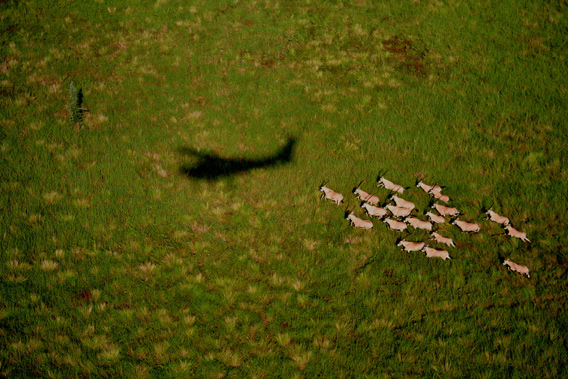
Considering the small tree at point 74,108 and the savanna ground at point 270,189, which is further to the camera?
the small tree at point 74,108

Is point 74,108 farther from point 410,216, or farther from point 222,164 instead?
point 410,216

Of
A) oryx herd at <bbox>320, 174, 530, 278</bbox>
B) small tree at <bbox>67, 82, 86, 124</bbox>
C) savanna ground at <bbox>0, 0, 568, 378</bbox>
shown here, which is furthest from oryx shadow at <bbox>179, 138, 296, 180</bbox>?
small tree at <bbox>67, 82, 86, 124</bbox>

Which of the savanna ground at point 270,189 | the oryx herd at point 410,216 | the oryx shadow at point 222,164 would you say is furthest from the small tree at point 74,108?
the oryx herd at point 410,216

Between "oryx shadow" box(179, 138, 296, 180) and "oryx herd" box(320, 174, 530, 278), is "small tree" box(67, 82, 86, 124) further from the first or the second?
"oryx herd" box(320, 174, 530, 278)

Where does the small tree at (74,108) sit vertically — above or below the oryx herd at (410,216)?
above

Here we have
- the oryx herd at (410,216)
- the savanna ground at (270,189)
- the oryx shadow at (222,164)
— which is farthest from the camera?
the oryx shadow at (222,164)

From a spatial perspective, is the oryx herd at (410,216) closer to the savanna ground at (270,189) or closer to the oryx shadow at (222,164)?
the savanna ground at (270,189)

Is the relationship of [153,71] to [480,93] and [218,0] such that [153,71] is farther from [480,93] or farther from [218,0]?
[480,93]
